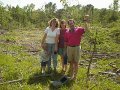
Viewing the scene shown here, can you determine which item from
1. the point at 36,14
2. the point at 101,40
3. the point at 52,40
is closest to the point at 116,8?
the point at 36,14

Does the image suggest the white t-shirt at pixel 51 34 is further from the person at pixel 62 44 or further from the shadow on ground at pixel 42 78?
the shadow on ground at pixel 42 78

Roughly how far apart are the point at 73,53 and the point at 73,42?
42cm

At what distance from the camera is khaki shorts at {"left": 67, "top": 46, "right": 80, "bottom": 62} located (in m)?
9.70

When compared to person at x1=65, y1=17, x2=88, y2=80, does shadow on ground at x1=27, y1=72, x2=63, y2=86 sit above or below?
below

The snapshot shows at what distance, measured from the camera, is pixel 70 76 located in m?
10.2

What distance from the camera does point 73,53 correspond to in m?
9.80

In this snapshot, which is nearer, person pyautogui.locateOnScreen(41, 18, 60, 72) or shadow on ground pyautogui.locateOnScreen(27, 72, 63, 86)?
shadow on ground pyautogui.locateOnScreen(27, 72, 63, 86)

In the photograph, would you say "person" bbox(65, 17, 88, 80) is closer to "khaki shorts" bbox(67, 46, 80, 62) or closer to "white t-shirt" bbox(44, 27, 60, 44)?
"khaki shorts" bbox(67, 46, 80, 62)

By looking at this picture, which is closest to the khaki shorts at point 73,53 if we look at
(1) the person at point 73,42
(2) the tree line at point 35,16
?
(1) the person at point 73,42

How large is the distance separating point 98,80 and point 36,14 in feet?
193

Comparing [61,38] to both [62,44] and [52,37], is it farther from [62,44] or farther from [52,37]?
[52,37]

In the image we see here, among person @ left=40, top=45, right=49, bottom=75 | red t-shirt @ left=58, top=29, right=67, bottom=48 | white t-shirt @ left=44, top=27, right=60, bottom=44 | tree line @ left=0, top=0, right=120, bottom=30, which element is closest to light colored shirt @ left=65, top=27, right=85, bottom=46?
white t-shirt @ left=44, top=27, right=60, bottom=44

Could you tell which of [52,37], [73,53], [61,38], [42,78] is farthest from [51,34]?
[42,78]

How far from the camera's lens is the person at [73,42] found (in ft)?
30.8
